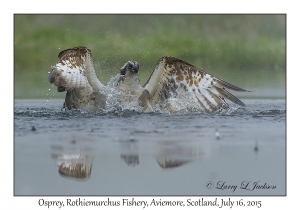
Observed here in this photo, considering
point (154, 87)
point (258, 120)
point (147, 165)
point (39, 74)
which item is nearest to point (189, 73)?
point (154, 87)

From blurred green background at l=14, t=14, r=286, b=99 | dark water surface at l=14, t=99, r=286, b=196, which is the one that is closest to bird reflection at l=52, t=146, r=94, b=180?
dark water surface at l=14, t=99, r=286, b=196

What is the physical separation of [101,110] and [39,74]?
8.54 meters

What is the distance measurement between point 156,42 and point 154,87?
9.00 m

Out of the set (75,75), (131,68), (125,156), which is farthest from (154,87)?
(125,156)

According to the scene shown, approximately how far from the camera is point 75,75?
10.2 metres

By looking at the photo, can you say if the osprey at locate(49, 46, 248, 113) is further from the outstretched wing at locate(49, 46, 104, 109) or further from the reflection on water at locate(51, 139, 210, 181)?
the reflection on water at locate(51, 139, 210, 181)

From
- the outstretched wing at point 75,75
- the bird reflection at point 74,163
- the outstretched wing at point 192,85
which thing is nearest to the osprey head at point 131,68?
the outstretched wing at point 192,85

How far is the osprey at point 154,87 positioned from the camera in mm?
10363

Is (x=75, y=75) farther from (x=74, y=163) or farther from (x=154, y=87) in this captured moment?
(x=74, y=163)

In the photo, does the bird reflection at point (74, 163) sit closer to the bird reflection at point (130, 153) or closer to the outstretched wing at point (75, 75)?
the bird reflection at point (130, 153)

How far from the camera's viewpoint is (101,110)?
1058cm

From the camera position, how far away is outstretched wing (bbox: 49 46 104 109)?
9.93 metres

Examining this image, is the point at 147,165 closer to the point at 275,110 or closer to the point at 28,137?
the point at 28,137

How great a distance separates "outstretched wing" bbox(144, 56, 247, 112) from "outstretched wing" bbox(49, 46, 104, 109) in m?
1.06
